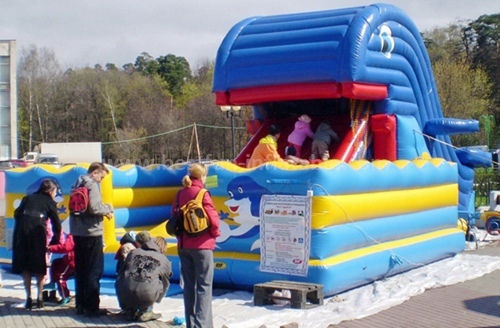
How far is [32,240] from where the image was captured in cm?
773

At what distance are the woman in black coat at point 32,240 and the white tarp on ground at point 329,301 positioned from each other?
481 mm

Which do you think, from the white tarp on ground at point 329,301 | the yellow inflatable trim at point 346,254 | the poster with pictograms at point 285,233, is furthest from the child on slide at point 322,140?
the poster with pictograms at point 285,233

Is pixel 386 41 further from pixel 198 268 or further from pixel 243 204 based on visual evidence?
pixel 198 268

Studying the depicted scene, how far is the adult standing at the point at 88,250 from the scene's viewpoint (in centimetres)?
744

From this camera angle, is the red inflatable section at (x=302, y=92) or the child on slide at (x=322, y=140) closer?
the red inflatable section at (x=302, y=92)

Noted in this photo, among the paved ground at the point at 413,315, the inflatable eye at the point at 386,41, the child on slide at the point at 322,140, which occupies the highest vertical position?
the inflatable eye at the point at 386,41

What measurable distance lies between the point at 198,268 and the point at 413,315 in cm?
255

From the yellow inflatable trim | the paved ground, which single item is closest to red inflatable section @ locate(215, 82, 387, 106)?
the yellow inflatable trim

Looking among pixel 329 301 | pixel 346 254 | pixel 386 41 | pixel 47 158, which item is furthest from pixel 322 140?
pixel 47 158

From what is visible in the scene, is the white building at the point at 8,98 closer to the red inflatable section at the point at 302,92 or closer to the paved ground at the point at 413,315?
the red inflatable section at the point at 302,92

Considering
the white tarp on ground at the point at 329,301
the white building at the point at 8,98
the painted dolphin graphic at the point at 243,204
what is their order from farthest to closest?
the white building at the point at 8,98
the painted dolphin graphic at the point at 243,204
the white tarp on ground at the point at 329,301

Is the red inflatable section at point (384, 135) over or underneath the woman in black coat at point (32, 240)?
over

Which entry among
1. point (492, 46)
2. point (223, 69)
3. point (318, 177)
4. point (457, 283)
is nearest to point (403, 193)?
point (457, 283)

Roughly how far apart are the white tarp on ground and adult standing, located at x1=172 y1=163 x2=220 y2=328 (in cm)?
52
